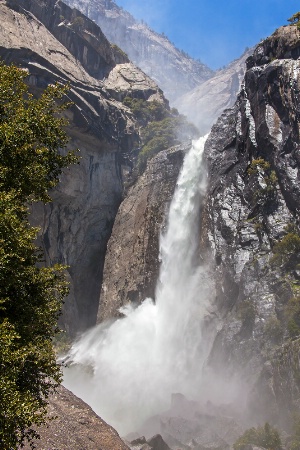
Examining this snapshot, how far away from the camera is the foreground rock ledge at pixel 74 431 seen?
551 inches

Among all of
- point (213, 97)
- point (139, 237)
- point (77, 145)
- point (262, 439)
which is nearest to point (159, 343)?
point (139, 237)

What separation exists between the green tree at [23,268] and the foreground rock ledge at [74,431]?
21.9 feet

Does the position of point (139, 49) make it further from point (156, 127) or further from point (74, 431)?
point (74, 431)

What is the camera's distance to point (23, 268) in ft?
25.1

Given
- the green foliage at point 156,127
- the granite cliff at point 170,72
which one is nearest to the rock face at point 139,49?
the granite cliff at point 170,72

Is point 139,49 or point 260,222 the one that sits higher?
point 139,49

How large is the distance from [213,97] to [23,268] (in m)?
163

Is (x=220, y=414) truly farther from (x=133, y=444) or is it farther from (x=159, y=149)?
(x=159, y=149)

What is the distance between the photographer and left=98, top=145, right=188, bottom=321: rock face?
4069 cm

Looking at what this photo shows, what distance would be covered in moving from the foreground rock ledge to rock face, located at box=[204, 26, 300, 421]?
11.7 meters

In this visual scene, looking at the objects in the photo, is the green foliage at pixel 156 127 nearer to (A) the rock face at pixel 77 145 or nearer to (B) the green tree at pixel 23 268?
(A) the rock face at pixel 77 145

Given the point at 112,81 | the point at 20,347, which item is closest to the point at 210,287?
the point at 20,347

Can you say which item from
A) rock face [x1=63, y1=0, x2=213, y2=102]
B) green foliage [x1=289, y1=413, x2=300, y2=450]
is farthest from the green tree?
rock face [x1=63, y1=0, x2=213, y2=102]

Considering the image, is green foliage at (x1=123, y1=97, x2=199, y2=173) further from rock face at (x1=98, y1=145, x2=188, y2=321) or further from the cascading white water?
the cascading white water
